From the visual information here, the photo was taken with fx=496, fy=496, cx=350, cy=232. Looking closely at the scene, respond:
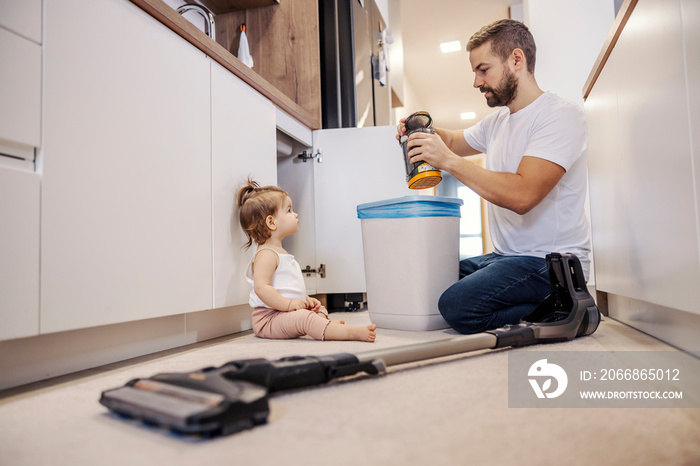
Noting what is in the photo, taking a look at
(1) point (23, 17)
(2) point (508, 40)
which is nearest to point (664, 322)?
(2) point (508, 40)

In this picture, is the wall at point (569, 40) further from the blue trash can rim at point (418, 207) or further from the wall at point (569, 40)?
the blue trash can rim at point (418, 207)

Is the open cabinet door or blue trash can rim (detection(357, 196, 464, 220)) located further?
the open cabinet door

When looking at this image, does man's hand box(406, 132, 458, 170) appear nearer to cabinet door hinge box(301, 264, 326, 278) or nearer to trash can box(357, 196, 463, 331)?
trash can box(357, 196, 463, 331)

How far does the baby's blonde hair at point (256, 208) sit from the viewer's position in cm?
150

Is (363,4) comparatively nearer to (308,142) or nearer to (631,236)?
(308,142)

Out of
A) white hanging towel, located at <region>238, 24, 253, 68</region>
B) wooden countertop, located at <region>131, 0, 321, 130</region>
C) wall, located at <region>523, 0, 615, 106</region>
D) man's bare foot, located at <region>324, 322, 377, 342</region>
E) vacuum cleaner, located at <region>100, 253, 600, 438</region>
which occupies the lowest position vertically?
man's bare foot, located at <region>324, 322, 377, 342</region>

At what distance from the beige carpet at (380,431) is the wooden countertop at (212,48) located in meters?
0.84

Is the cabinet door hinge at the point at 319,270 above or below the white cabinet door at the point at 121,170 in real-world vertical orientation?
below

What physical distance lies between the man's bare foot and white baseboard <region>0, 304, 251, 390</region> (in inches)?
15.8

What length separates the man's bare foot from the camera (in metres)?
1.29

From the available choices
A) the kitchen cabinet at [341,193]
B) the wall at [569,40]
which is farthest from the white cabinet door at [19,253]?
the wall at [569,40]

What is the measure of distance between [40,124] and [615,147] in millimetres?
1366

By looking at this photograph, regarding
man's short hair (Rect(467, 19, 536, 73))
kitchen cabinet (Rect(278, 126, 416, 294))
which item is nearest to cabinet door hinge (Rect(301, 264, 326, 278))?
kitchen cabinet (Rect(278, 126, 416, 294))

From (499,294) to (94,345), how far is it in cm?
100
